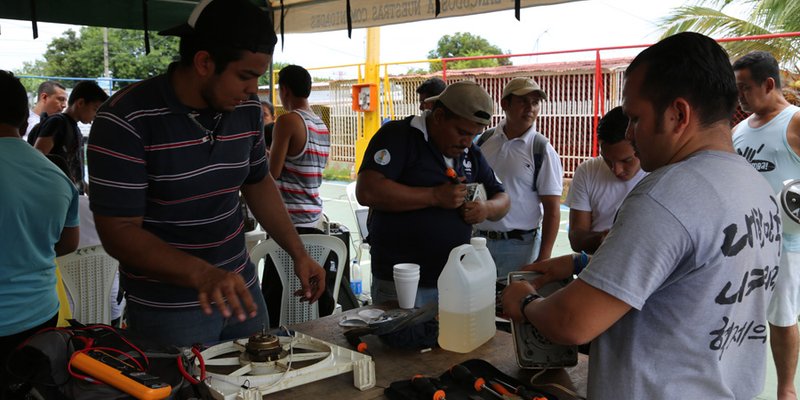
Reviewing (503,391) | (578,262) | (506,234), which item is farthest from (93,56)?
(503,391)

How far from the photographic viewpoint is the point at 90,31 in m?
31.1

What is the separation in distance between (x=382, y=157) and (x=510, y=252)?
1482mm

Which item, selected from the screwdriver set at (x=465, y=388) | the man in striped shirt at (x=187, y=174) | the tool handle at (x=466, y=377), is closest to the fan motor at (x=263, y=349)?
the man in striped shirt at (x=187, y=174)

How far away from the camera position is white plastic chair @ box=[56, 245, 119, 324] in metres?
3.08

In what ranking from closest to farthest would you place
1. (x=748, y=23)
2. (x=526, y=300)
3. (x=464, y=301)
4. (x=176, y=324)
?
(x=526, y=300) < (x=464, y=301) < (x=176, y=324) < (x=748, y=23)

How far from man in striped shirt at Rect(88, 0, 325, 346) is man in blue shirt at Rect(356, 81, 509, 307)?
27.8 inches

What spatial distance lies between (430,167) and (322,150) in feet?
5.48

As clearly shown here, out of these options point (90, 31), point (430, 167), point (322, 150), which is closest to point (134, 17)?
point (322, 150)

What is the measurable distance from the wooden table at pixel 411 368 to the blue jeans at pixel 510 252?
6.12 feet

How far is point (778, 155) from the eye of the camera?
11.8 feet

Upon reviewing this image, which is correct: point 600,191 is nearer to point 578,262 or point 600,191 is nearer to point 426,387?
point 578,262

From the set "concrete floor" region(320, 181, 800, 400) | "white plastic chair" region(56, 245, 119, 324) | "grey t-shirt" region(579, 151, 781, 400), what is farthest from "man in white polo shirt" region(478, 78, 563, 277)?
"grey t-shirt" region(579, 151, 781, 400)

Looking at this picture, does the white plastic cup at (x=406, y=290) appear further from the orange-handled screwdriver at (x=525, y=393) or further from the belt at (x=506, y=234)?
the belt at (x=506, y=234)

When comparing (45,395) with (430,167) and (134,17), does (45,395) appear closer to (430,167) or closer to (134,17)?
(430,167)
